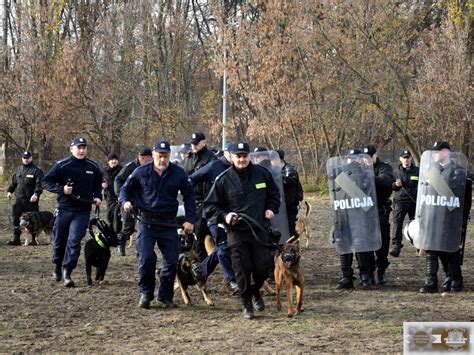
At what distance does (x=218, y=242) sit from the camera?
29.8 feet

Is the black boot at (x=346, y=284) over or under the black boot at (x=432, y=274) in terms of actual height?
under

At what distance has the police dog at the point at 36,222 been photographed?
581 inches

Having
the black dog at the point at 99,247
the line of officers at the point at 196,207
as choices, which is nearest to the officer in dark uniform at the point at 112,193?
the line of officers at the point at 196,207

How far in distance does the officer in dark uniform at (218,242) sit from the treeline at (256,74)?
17362mm

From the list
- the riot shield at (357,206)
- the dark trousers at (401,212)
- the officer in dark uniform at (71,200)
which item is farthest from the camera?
the dark trousers at (401,212)

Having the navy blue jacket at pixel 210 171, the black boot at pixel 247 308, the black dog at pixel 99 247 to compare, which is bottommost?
the black boot at pixel 247 308

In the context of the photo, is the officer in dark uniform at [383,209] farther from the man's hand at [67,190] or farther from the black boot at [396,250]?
the man's hand at [67,190]

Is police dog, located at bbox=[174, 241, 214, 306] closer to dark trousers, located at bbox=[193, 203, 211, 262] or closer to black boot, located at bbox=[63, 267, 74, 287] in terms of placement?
dark trousers, located at bbox=[193, 203, 211, 262]

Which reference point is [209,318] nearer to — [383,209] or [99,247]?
[99,247]

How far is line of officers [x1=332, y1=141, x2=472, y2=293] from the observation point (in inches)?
360

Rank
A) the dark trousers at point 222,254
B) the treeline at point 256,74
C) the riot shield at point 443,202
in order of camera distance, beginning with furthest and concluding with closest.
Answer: the treeline at point 256,74, the riot shield at point 443,202, the dark trousers at point 222,254

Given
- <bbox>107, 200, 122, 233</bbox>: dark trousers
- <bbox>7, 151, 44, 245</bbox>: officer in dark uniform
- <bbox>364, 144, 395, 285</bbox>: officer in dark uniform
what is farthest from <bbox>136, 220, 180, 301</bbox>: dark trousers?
<bbox>7, 151, 44, 245</bbox>: officer in dark uniform

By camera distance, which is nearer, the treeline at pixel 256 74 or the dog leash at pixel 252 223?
the dog leash at pixel 252 223

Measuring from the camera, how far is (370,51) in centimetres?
2723
